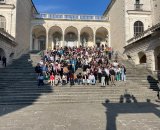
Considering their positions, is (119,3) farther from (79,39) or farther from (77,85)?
(77,85)

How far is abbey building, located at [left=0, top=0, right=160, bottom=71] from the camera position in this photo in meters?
25.2

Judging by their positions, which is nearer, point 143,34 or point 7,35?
point 7,35

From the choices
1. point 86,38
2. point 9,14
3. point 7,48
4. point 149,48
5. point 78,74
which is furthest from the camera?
point 86,38

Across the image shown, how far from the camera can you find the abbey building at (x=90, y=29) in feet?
82.6

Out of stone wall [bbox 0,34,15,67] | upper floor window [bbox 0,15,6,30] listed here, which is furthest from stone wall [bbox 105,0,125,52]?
upper floor window [bbox 0,15,6,30]

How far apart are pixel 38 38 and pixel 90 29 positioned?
30.0 ft

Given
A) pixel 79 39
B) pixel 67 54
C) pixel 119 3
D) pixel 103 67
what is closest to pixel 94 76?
pixel 103 67

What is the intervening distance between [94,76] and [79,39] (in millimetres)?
20447

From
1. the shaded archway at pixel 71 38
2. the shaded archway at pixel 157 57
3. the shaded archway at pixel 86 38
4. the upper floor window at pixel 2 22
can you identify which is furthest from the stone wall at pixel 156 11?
the upper floor window at pixel 2 22

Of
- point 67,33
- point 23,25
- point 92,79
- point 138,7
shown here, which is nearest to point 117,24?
point 138,7

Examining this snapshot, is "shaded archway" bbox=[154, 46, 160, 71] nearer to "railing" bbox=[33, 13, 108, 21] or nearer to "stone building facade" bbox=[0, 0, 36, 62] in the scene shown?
"railing" bbox=[33, 13, 108, 21]

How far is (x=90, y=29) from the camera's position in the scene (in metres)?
38.0

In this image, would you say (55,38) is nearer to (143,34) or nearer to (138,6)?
(138,6)

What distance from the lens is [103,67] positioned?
19.0 meters
